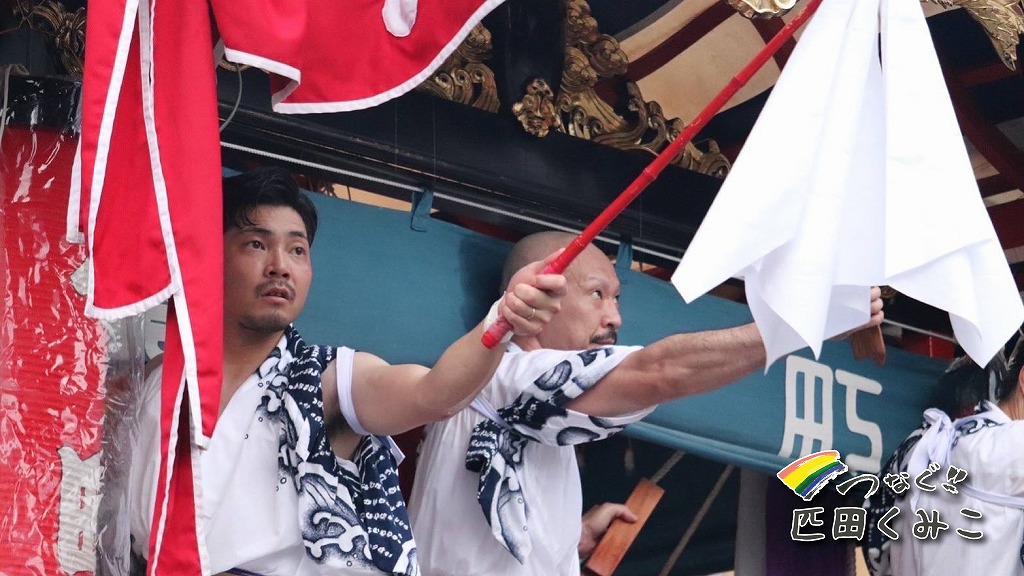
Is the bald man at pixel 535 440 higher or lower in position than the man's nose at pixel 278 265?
lower

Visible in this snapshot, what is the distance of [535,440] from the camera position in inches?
133

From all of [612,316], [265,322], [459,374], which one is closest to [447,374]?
[459,374]

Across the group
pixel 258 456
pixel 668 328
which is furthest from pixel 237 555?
pixel 668 328

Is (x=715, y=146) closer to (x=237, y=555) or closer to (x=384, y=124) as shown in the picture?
(x=384, y=124)

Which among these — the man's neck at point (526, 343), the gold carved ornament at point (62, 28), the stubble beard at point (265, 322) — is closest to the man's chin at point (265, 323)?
the stubble beard at point (265, 322)

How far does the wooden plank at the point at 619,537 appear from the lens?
3.83 meters

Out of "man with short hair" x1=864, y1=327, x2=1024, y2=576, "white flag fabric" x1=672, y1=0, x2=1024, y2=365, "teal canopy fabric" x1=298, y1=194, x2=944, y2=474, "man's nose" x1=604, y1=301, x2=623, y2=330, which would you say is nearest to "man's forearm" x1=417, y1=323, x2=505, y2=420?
"white flag fabric" x1=672, y1=0, x2=1024, y2=365

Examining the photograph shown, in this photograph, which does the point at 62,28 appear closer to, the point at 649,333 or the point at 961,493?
the point at 649,333

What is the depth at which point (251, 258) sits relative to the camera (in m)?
3.09

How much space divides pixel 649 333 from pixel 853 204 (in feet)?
4.18

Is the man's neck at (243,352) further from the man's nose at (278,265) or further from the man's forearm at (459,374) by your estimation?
the man's forearm at (459,374)

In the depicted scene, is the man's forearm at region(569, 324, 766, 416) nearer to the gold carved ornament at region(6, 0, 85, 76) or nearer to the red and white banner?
the red and white banner

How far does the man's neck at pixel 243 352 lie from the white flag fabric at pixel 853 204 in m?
0.96

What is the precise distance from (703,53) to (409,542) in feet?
5.59
